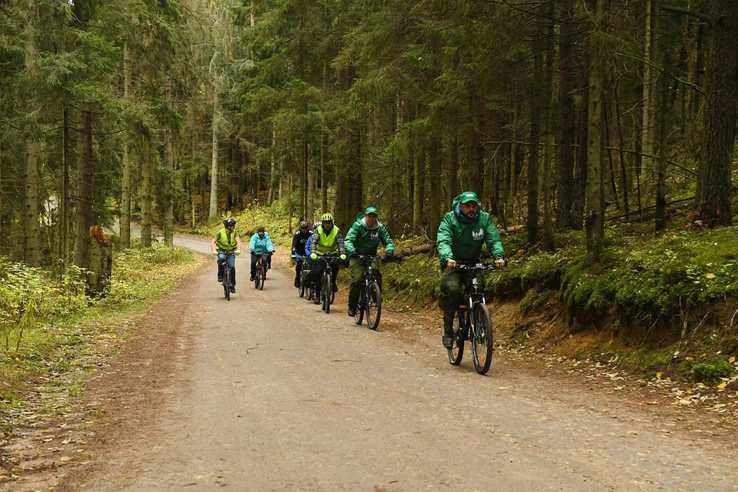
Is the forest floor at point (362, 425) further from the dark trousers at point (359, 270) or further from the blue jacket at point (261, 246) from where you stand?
the blue jacket at point (261, 246)

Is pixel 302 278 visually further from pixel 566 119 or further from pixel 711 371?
pixel 711 371

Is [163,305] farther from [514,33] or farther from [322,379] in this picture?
[514,33]

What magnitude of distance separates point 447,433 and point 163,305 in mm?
11482

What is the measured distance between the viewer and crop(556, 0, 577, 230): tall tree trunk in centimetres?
1104

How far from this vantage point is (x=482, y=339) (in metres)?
7.39

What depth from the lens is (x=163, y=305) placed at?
14.9 meters

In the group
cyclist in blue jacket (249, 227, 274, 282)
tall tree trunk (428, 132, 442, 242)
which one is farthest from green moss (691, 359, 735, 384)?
cyclist in blue jacket (249, 227, 274, 282)

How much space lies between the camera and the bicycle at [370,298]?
11258 millimetres

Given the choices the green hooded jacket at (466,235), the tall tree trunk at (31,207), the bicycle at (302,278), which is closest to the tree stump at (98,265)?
the tall tree trunk at (31,207)

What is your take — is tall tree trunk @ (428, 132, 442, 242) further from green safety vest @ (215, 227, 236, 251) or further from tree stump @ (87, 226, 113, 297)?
tree stump @ (87, 226, 113, 297)

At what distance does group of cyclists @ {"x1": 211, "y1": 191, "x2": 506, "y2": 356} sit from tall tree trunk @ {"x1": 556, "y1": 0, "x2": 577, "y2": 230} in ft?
10.8

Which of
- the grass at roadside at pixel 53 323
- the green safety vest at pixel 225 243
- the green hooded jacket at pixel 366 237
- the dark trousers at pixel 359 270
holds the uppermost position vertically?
the green hooded jacket at pixel 366 237

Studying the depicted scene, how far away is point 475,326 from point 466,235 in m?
1.20

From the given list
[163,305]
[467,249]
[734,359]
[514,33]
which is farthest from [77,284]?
[734,359]
